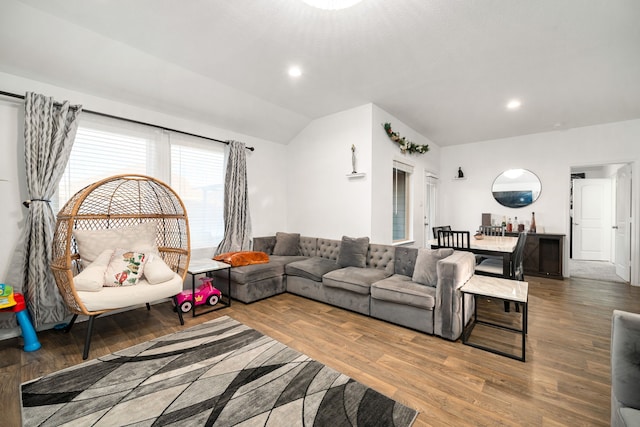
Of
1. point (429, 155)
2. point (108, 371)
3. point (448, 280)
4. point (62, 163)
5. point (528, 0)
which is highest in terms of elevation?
point (528, 0)

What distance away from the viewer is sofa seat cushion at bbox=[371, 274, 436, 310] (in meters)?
2.66

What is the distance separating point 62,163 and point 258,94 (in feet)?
7.79

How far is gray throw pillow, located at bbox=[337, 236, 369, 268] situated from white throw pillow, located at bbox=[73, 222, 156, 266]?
243cm

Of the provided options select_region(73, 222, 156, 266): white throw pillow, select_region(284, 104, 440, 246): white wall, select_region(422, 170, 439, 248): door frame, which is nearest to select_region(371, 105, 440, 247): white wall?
select_region(284, 104, 440, 246): white wall

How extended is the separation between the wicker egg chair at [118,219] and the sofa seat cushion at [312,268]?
142cm

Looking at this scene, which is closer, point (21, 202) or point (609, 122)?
point (21, 202)

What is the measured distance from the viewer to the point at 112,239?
2.90 m

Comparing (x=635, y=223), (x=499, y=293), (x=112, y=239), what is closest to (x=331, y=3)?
(x=499, y=293)

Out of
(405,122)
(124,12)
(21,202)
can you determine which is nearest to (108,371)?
(21,202)

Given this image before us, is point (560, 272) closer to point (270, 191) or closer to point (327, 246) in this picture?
point (327, 246)

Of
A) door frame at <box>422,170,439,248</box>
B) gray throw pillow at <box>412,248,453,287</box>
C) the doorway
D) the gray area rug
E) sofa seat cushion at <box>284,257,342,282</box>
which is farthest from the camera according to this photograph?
the doorway

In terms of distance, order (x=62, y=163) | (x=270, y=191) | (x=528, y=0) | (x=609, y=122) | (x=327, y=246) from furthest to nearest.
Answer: (x=270, y=191)
(x=609, y=122)
(x=327, y=246)
(x=62, y=163)
(x=528, y=0)

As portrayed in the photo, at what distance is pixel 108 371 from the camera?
209 centimetres

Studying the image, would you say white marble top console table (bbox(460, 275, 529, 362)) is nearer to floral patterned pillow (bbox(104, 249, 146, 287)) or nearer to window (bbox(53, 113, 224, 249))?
floral patterned pillow (bbox(104, 249, 146, 287))
